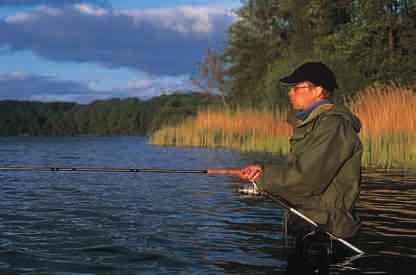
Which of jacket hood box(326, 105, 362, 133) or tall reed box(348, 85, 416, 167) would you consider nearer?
jacket hood box(326, 105, 362, 133)

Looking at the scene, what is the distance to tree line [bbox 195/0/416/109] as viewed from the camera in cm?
3216

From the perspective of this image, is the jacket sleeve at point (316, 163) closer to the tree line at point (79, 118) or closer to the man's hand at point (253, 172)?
the man's hand at point (253, 172)

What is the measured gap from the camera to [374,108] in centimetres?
1716

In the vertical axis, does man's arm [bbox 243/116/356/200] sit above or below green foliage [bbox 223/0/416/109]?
below

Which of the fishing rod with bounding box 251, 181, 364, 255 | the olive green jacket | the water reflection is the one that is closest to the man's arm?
the olive green jacket

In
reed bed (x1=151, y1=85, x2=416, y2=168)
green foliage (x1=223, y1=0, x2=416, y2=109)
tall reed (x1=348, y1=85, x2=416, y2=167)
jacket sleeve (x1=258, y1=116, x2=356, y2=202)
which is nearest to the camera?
jacket sleeve (x1=258, y1=116, x2=356, y2=202)

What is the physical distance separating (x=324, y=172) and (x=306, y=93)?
83cm

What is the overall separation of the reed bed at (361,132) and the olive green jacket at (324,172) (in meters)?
11.0

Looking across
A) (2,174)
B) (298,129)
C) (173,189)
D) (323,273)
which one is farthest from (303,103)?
(2,174)

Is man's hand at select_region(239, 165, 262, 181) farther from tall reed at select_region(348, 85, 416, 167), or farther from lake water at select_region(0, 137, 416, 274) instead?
tall reed at select_region(348, 85, 416, 167)

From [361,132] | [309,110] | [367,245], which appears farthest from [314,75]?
[361,132]

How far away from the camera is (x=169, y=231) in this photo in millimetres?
7219

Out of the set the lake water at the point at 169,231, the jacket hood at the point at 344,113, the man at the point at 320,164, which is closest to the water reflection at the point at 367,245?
the lake water at the point at 169,231

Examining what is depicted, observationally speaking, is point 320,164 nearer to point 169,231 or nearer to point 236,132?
point 169,231
